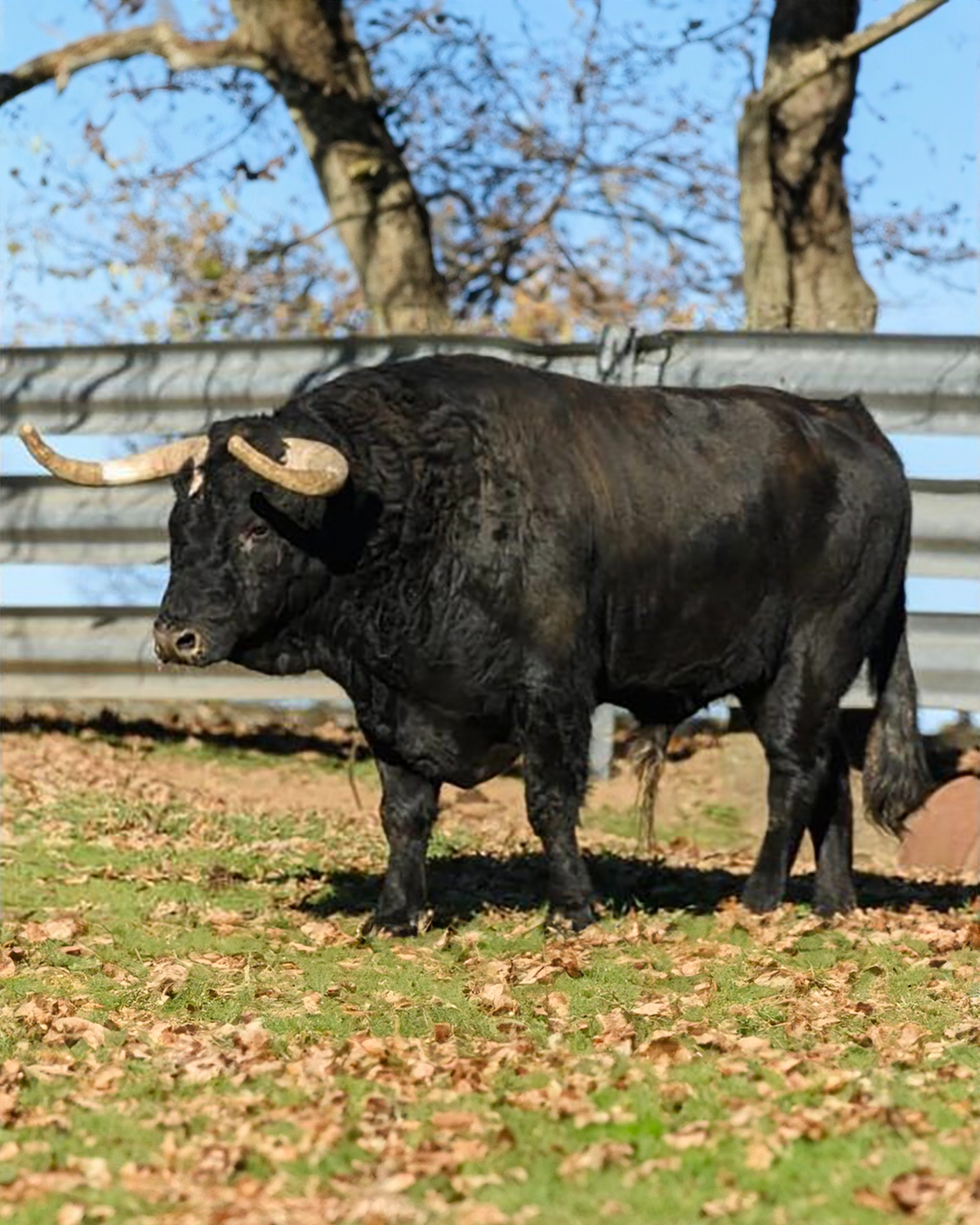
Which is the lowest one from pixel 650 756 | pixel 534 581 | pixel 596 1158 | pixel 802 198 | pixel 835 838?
pixel 596 1158

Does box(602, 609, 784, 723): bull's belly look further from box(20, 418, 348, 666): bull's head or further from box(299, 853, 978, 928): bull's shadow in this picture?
box(20, 418, 348, 666): bull's head

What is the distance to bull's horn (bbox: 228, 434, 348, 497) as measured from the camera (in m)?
8.66

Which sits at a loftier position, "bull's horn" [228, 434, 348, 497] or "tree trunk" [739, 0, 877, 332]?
"tree trunk" [739, 0, 877, 332]

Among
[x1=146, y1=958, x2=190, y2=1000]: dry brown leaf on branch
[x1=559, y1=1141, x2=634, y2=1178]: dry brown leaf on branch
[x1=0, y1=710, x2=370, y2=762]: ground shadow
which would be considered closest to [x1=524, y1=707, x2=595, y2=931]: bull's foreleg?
[x1=146, y1=958, x2=190, y2=1000]: dry brown leaf on branch

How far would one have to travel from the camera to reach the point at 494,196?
792 inches

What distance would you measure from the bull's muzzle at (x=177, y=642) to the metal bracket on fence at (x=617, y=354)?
525cm

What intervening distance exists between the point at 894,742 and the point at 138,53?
8718 millimetres

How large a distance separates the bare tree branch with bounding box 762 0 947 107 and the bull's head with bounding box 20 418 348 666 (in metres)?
6.69

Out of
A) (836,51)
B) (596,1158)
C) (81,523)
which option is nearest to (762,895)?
(596,1158)

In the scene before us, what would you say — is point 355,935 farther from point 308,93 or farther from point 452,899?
point 308,93

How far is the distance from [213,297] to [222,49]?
4.38 metres

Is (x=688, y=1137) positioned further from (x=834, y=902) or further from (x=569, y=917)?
(x=834, y=902)

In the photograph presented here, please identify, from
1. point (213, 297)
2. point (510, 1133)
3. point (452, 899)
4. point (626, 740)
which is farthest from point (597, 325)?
point (510, 1133)

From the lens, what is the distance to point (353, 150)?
1600 cm
